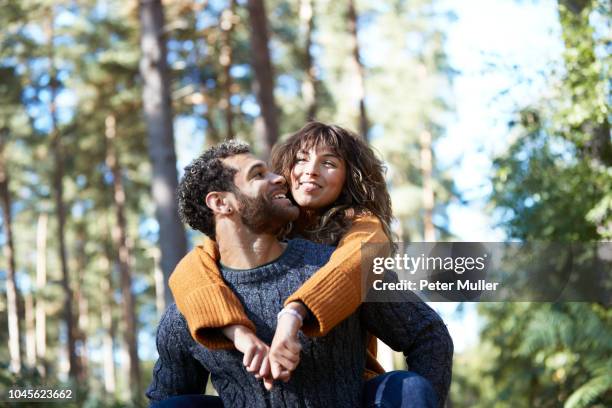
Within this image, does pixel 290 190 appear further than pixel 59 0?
No

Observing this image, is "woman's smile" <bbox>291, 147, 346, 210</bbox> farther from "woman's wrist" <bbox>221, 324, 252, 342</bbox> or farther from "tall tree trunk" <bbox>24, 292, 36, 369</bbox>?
"tall tree trunk" <bbox>24, 292, 36, 369</bbox>

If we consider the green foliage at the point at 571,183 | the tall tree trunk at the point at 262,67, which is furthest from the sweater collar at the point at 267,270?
the tall tree trunk at the point at 262,67

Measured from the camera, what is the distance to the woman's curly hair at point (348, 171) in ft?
10.7

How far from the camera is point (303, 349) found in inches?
109

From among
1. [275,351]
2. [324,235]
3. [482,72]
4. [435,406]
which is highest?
[482,72]

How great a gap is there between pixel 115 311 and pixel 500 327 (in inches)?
855

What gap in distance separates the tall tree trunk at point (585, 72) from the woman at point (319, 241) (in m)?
3.39

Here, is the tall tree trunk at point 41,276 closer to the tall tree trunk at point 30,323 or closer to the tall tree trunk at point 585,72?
the tall tree trunk at point 30,323

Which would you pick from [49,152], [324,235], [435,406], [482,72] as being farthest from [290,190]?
[49,152]

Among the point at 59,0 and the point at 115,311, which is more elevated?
the point at 59,0

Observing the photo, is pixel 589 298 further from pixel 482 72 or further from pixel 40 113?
pixel 40 113

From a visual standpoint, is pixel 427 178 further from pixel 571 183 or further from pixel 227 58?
pixel 571 183

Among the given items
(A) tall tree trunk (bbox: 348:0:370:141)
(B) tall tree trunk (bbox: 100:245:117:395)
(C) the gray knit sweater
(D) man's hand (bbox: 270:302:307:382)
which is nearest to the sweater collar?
(C) the gray knit sweater

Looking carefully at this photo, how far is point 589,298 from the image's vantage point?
23.3 ft
